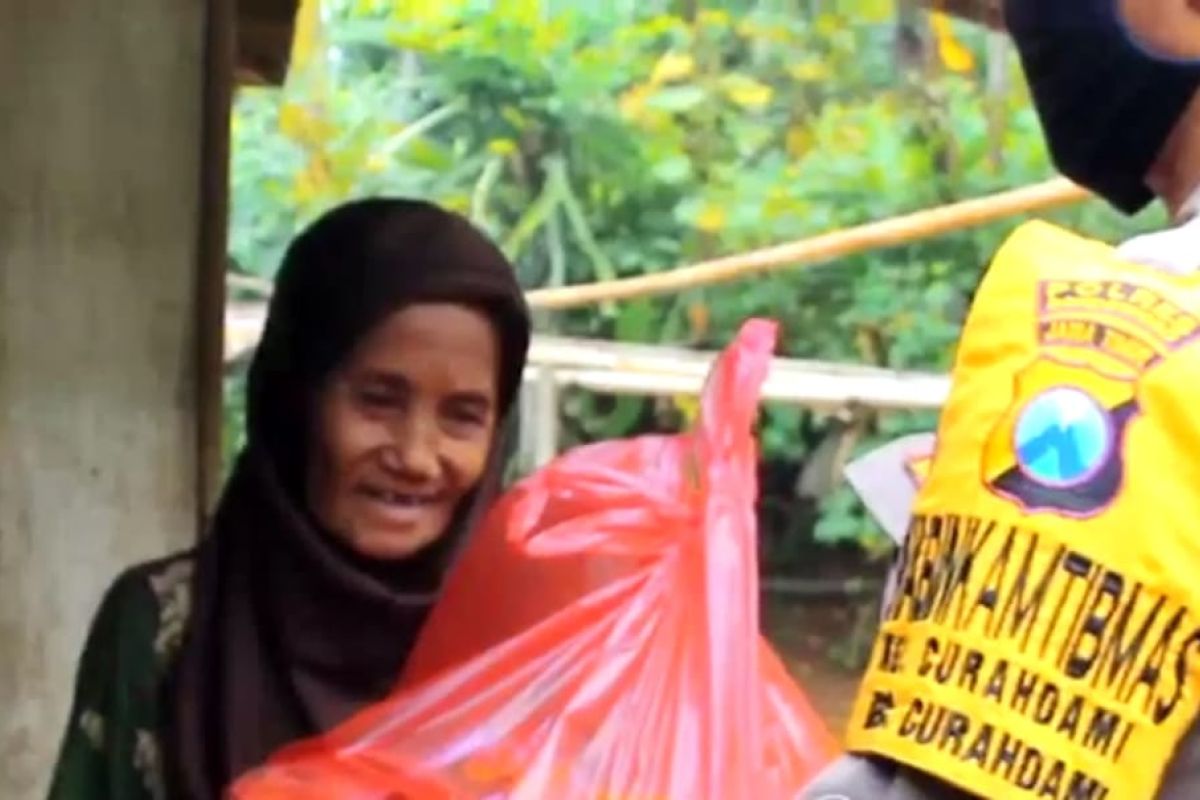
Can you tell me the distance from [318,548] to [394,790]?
0.96 feet

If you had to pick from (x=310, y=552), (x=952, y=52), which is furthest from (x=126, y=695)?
(x=952, y=52)

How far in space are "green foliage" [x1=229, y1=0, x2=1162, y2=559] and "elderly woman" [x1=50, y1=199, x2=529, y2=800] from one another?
5091 mm

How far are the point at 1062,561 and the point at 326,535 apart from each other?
1009 mm

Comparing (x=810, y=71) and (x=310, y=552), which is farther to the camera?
(x=810, y=71)

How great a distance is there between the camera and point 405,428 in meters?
1.72

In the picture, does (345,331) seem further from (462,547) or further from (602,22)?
(602,22)

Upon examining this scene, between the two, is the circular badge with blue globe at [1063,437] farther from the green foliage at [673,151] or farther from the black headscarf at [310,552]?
the green foliage at [673,151]

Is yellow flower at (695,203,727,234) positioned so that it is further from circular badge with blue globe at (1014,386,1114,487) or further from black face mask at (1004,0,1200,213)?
circular badge with blue globe at (1014,386,1114,487)

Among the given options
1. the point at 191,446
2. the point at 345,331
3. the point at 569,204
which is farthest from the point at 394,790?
the point at 569,204

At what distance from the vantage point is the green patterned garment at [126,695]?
170cm

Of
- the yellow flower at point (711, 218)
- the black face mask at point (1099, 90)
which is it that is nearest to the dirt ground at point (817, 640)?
the yellow flower at point (711, 218)

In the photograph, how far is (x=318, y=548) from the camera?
1746 millimetres

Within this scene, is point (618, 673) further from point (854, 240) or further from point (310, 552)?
point (854, 240)

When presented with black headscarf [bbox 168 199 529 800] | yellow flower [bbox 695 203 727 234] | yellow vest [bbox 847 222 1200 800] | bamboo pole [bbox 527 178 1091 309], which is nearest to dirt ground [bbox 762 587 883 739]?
bamboo pole [bbox 527 178 1091 309]
